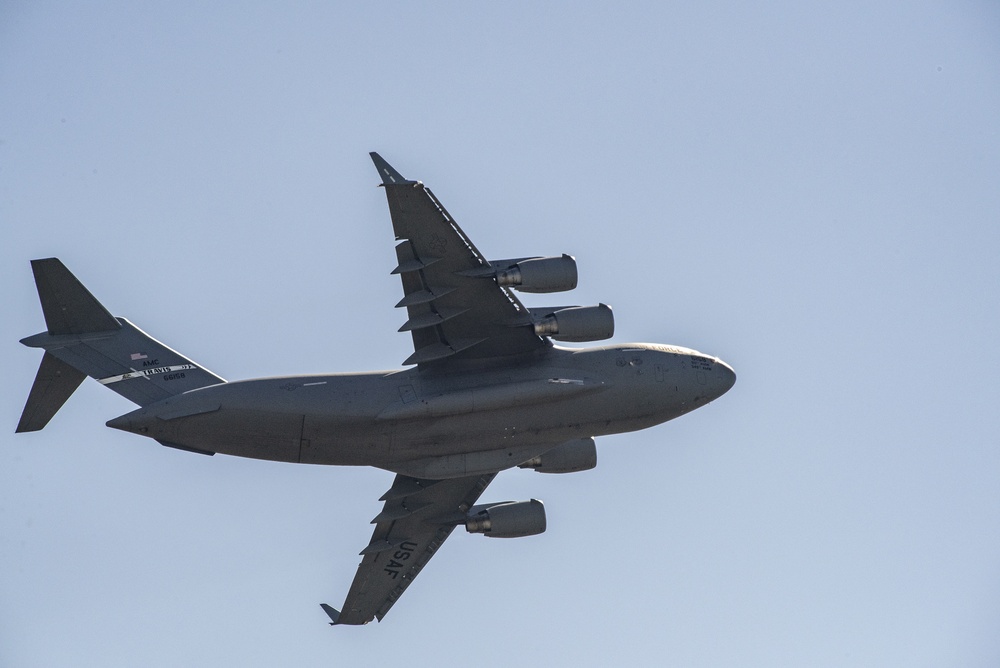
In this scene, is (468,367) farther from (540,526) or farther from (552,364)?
(540,526)

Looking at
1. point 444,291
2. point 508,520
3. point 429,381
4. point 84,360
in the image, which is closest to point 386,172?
point 444,291

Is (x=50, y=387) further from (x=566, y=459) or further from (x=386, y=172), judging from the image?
(x=566, y=459)

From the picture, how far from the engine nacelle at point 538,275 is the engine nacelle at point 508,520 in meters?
6.44

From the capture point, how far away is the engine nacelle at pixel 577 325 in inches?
971

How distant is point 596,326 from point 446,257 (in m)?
3.00

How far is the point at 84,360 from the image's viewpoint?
25938 millimetres

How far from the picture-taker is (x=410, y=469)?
1013 inches

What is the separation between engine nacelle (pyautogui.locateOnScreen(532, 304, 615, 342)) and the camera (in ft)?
80.9

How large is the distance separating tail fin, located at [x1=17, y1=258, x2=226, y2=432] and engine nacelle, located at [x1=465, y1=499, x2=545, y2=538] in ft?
21.1

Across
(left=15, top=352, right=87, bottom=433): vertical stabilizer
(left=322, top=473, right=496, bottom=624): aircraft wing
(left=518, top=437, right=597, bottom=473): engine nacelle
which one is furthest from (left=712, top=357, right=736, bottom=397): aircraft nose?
(left=15, top=352, right=87, bottom=433): vertical stabilizer

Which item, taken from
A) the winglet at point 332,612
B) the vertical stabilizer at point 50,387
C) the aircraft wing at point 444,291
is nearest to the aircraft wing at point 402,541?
the winglet at point 332,612

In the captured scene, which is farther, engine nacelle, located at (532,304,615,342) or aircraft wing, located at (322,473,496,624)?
aircraft wing, located at (322,473,496,624)

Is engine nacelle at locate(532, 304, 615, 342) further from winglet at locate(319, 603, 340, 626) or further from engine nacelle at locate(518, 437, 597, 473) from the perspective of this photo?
winglet at locate(319, 603, 340, 626)

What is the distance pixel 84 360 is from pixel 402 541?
25.6 feet
